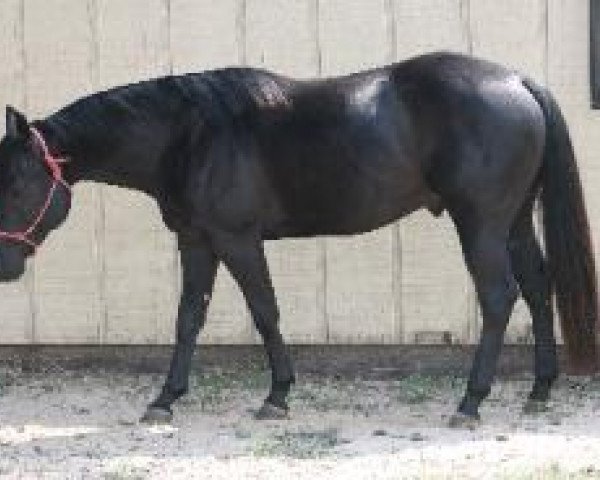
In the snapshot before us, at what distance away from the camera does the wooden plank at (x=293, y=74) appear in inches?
231

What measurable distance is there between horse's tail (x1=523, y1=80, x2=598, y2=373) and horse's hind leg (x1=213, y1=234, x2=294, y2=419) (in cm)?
110

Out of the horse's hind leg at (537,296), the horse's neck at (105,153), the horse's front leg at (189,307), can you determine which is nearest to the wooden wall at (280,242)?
the horse's hind leg at (537,296)

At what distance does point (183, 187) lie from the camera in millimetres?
5043

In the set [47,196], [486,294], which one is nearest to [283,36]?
[47,196]

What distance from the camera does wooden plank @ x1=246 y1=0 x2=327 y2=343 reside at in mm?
5879

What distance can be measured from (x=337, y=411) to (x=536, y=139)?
1345 mm

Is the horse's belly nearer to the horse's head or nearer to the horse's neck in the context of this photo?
the horse's neck

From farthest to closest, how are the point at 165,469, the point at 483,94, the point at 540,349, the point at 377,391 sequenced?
the point at 377,391 → the point at 540,349 → the point at 483,94 → the point at 165,469

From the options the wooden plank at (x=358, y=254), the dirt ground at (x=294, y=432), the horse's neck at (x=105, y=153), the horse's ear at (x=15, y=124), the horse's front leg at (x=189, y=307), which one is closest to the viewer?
the dirt ground at (x=294, y=432)

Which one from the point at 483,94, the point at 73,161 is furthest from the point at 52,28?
the point at 483,94

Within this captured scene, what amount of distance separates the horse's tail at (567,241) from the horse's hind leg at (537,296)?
13 cm

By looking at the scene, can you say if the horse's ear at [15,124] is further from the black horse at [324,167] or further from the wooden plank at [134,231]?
the wooden plank at [134,231]

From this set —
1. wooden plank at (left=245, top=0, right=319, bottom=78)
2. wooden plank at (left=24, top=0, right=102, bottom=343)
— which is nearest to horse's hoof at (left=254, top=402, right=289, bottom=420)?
wooden plank at (left=24, top=0, right=102, bottom=343)

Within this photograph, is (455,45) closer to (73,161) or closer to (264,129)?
(264,129)
